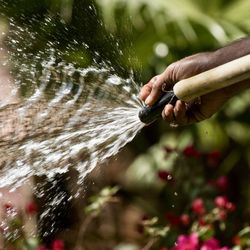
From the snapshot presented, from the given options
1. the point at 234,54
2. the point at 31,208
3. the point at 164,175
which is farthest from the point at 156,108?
the point at 164,175

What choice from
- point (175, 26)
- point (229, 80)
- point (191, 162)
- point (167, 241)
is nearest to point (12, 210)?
point (167, 241)

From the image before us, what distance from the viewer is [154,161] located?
3.68 m

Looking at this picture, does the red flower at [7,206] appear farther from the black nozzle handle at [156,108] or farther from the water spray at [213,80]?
the water spray at [213,80]

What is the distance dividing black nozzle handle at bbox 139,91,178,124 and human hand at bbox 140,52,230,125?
0.01 metres

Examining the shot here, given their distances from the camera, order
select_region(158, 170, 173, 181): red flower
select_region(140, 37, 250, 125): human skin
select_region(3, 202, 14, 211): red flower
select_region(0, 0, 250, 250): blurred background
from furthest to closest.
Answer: select_region(158, 170, 173, 181): red flower
select_region(0, 0, 250, 250): blurred background
select_region(3, 202, 14, 211): red flower
select_region(140, 37, 250, 125): human skin

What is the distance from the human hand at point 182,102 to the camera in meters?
1.96

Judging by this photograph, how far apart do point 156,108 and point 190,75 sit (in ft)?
0.36

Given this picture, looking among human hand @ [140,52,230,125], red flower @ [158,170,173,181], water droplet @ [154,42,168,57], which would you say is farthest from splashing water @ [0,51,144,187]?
water droplet @ [154,42,168,57]

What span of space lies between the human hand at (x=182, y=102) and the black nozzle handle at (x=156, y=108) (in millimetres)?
10

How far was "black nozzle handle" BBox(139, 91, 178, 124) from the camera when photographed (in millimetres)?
1973

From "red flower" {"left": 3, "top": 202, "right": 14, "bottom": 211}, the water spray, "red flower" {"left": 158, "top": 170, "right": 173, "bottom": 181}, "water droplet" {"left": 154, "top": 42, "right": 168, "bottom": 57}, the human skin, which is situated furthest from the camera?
"water droplet" {"left": 154, "top": 42, "right": 168, "bottom": 57}

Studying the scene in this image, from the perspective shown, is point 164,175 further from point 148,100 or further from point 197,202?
point 148,100

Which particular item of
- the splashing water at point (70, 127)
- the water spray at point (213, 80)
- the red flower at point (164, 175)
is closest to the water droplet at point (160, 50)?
the red flower at point (164, 175)

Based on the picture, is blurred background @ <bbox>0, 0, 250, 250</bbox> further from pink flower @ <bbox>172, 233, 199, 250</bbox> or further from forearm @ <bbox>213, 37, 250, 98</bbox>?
forearm @ <bbox>213, 37, 250, 98</bbox>
